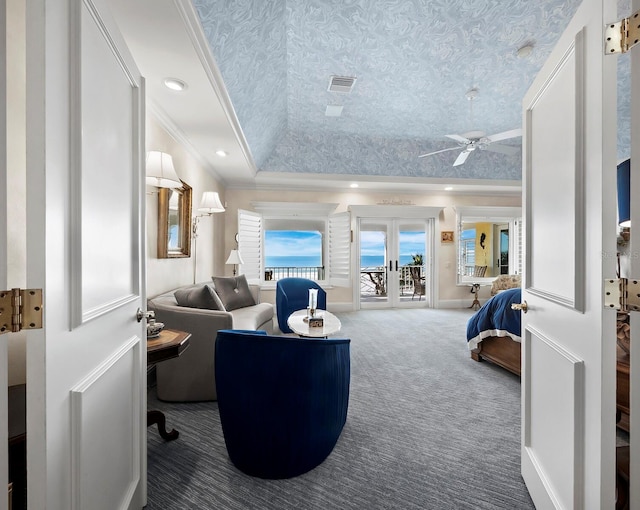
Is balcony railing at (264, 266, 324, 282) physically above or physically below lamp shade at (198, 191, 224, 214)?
below

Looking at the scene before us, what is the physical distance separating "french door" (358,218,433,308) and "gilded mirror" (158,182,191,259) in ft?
11.5

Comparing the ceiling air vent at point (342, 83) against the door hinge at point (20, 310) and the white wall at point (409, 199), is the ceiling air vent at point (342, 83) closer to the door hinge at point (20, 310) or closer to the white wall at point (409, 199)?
the white wall at point (409, 199)

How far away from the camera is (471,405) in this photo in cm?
241

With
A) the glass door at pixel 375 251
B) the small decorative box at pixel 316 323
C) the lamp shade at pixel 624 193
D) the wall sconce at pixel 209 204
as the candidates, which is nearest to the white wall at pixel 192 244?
the wall sconce at pixel 209 204

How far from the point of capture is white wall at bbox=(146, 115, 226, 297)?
288 cm

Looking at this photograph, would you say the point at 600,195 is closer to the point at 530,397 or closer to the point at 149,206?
the point at 530,397

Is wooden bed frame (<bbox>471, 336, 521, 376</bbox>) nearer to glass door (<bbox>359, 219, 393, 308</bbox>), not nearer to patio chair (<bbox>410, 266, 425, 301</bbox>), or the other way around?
glass door (<bbox>359, 219, 393, 308</bbox>)

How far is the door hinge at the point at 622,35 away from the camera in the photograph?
0.81 m

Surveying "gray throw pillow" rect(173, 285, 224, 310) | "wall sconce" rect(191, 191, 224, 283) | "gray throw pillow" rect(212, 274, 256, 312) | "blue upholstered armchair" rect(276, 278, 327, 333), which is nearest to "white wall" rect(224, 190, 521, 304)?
"blue upholstered armchair" rect(276, 278, 327, 333)

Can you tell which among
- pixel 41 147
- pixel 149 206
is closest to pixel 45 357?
pixel 41 147

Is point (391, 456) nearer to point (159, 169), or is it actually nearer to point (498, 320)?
point (498, 320)

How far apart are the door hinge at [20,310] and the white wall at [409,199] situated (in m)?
5.18

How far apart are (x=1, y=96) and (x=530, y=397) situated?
205 cm

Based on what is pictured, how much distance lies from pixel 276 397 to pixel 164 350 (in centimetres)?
69
